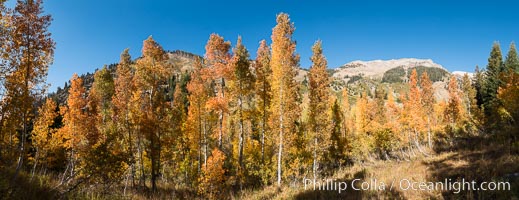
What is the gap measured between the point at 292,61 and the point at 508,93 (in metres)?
27.5

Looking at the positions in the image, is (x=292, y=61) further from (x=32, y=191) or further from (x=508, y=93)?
(x=508, y=93)

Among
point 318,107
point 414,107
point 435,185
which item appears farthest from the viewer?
point 414,107

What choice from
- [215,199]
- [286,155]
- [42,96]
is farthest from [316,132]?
[42,96]

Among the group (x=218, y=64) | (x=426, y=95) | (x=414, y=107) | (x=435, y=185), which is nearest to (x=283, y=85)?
(x=218, y=64)

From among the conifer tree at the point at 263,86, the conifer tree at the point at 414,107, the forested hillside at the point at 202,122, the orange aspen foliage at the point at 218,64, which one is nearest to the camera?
the forested hillside at the point at 202,122

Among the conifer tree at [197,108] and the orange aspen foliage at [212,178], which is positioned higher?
the conifer tree at [197,108]

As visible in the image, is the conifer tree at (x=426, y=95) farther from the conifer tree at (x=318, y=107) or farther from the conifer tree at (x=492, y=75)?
the conifer tree at (x=318, y=107)

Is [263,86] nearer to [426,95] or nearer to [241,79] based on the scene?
[241,79]

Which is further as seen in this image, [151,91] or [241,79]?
[241,79]

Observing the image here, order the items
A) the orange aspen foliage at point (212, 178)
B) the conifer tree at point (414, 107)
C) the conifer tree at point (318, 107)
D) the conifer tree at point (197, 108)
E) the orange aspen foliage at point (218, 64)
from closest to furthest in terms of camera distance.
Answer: the orange aspen foliage at point (212, 178)
the orange aspen foliage at point (218, 64)
the conifer tree at point (318, 107)
the conifer tree at point (197, 108)
the conifer tree at point (414, 107)

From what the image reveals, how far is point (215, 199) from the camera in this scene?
17.4 metres

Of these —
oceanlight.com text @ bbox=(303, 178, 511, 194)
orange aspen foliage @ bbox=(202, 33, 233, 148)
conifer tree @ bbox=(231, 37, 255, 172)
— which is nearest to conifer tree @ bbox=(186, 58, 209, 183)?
orange aspen foliage @ bbox=(202, 33, 233, 148)

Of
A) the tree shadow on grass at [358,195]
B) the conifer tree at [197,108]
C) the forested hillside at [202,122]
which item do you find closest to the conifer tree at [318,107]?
the forested hillside at [202,122]

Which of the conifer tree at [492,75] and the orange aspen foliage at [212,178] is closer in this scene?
the orange aspen foliage at [212,178]
